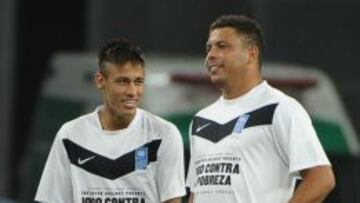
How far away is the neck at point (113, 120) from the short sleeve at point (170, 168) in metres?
0.18

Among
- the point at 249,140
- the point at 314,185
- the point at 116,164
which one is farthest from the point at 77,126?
the point at 314,185

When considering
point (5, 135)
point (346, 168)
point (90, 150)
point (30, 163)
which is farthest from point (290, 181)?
point (5, 135)

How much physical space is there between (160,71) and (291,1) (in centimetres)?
333

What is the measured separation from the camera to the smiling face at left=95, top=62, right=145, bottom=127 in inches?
278

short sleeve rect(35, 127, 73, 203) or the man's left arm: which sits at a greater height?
the man's left arm

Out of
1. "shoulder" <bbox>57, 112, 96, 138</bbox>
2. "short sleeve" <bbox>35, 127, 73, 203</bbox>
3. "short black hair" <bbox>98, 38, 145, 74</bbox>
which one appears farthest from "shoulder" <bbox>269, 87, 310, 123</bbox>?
"short sleeve" <bbox>35, 127, 73, 203</bbox>

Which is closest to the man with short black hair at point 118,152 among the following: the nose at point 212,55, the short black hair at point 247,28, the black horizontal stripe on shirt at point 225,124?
the black horizontal stripe on shirt at point 225,124

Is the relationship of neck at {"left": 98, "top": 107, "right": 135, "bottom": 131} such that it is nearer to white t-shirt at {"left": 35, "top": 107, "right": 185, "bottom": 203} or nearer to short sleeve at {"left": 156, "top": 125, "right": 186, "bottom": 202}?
white t-shirt at {"left": 35, "top": 107, "right": 185, "bottom": 203}

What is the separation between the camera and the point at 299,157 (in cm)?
670

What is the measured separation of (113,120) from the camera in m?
7.20

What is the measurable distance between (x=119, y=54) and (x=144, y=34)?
7.48 metres

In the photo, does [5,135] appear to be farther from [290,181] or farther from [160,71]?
[290,181]

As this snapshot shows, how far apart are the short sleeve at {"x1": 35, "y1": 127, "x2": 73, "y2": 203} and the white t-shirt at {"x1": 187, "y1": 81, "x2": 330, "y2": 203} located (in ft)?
2.04

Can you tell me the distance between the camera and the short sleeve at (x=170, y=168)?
280 inches
